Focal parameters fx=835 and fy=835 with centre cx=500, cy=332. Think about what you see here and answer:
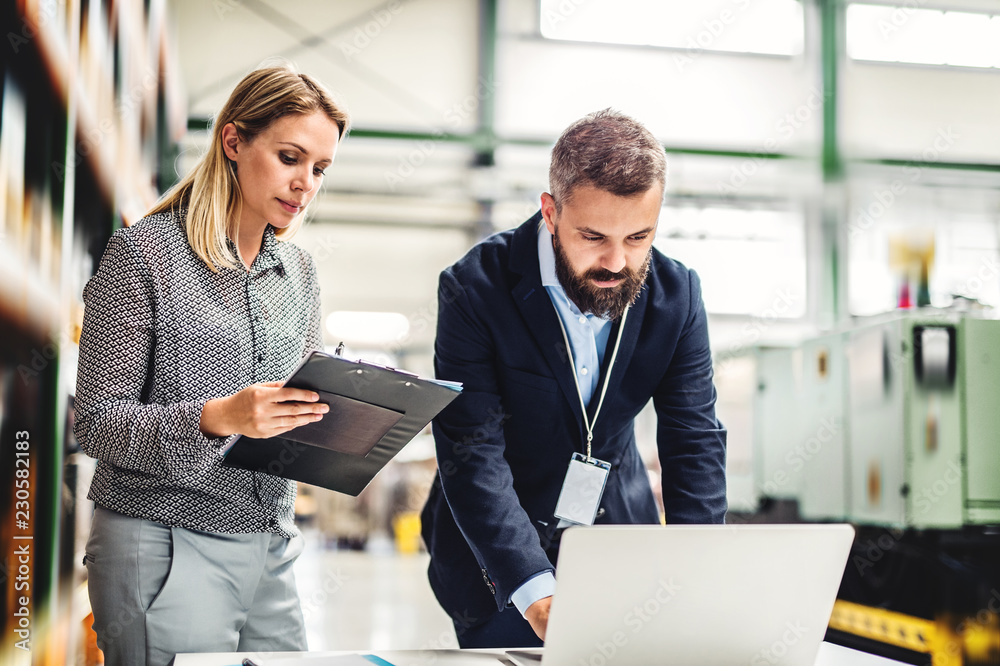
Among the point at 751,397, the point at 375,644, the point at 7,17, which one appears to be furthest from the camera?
the point at 751,397

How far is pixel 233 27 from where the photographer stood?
17.5 ft

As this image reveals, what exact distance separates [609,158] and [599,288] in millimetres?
219

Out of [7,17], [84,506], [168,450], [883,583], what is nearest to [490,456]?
[168,450]

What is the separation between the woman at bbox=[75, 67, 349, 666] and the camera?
119 centimetres

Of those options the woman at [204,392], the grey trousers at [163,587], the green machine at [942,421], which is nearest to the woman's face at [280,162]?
the woman at [204,392]

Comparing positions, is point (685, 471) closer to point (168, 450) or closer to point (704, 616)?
point (704, 616)

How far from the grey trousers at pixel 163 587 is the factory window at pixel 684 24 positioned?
5.00m

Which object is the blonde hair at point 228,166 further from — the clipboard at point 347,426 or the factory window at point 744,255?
the factory window at point 744,255

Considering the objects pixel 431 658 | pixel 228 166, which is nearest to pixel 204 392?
pixel 228 166

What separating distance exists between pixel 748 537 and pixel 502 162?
500 cm

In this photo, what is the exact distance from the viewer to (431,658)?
3.81 feet

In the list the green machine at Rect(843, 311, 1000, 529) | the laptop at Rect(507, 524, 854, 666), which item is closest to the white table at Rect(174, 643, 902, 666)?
the laptop at Rect(507, 524, 854, 666)

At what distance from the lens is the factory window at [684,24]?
566 cm

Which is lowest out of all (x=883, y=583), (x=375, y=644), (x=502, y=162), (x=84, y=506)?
(x=375, y=644)
